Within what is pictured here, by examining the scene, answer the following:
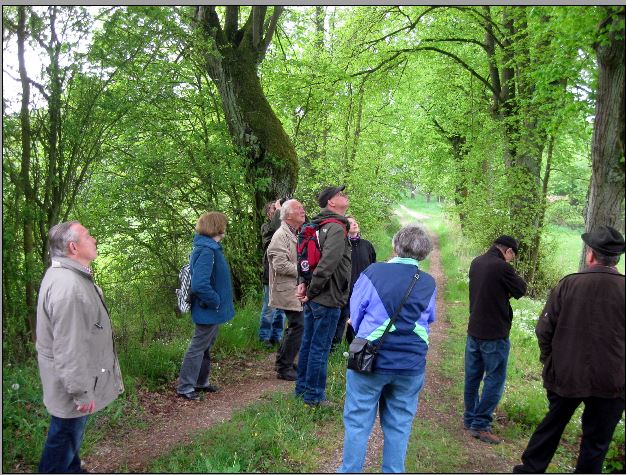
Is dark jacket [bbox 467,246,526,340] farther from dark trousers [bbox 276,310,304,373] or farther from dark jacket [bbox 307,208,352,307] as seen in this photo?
dark trousers [bbox 276,310,304,373]

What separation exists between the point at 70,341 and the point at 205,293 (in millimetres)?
2145

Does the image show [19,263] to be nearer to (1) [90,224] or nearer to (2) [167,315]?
(1) [90,224]

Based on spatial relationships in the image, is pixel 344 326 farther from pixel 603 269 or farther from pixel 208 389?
pixel 603 269

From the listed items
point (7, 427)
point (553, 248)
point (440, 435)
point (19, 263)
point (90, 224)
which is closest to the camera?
point (7, 427)

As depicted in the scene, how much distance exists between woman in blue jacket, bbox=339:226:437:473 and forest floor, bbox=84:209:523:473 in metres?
0.69

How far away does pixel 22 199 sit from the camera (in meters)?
4.79

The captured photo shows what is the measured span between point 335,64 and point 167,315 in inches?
276

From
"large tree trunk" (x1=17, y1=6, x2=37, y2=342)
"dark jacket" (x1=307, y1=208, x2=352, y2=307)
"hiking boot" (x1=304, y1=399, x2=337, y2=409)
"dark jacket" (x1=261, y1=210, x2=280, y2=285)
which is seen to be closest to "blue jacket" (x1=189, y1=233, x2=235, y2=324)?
"dark jacket" (x1=307, y1=208, x2=352, y2=307)

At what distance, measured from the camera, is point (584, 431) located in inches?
149

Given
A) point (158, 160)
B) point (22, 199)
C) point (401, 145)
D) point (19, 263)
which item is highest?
point (401, 145)

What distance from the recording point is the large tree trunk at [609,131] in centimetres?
363

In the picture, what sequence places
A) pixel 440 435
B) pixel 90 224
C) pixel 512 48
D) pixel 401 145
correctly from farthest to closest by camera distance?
1. pixel 401 145
2. pixel 512 48
3. pixel 90 224
4. pixel 440 435

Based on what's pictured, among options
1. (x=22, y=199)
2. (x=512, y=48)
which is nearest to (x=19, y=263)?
(x=22, y=199)

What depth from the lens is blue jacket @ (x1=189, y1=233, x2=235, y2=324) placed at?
17.7 ft
